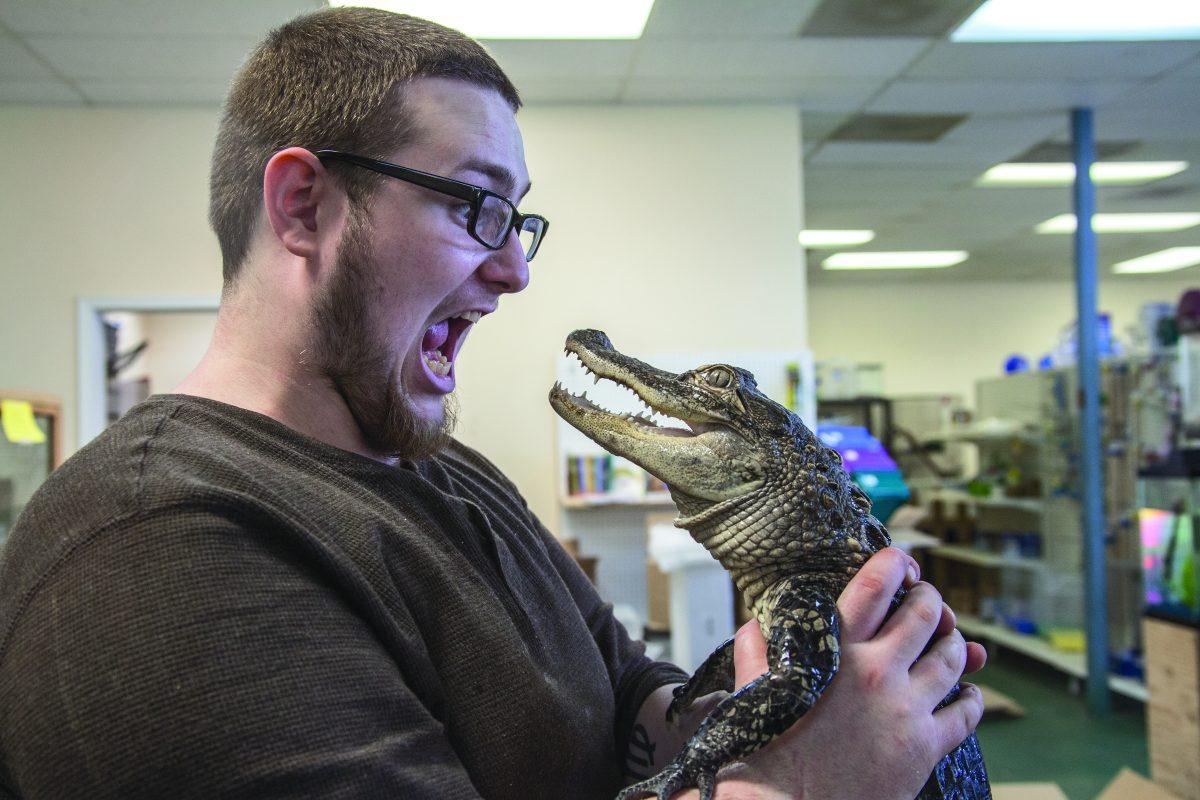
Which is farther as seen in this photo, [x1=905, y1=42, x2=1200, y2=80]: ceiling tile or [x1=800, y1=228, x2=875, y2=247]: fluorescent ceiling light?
[x1=800, y1=228, x2=875, y2=247]: fluorescent ceiling light

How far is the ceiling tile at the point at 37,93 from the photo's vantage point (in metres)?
2.34

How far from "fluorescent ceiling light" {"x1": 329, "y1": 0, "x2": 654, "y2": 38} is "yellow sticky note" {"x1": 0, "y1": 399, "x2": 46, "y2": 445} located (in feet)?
6.29

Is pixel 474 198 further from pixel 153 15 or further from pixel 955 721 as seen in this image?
pixel 153 15

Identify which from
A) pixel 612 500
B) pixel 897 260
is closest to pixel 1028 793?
pixel 612 500

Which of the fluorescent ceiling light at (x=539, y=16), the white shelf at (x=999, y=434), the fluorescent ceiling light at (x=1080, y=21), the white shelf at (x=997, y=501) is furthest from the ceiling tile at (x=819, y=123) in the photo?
the white shelf at (x=997, y=501)

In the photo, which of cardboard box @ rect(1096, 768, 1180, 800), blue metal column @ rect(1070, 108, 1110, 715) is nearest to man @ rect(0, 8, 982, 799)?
cardboard box @ rect(1096, 768, 1180, 800)

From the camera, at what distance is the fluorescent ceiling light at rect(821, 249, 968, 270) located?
8.34 meters

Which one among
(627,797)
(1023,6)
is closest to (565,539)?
(1023,6)

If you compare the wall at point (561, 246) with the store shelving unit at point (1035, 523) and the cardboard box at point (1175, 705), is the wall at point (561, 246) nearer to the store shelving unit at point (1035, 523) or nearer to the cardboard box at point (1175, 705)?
the cardboard box at point (1175, 705)

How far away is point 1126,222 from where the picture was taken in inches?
286

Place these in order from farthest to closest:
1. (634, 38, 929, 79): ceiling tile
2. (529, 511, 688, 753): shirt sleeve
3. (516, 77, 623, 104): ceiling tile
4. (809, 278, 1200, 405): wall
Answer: (809, 278, 1200, 405): wall < (516, 77, 623, 104): ceiling tile < (634, 38, 929, 79): ceiling tile < (529, 511, 688, 753): shirt sleeve

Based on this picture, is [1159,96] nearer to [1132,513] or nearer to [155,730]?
[1132,513]

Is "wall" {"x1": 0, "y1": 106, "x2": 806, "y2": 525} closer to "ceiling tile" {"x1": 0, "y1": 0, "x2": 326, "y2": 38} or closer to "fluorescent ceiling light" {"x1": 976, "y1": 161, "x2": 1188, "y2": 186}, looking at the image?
"ceiling tile" {"x1": 0, "y1": 0, "x2": 326, "y2": 38}

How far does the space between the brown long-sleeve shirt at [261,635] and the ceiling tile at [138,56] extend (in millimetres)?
1306
